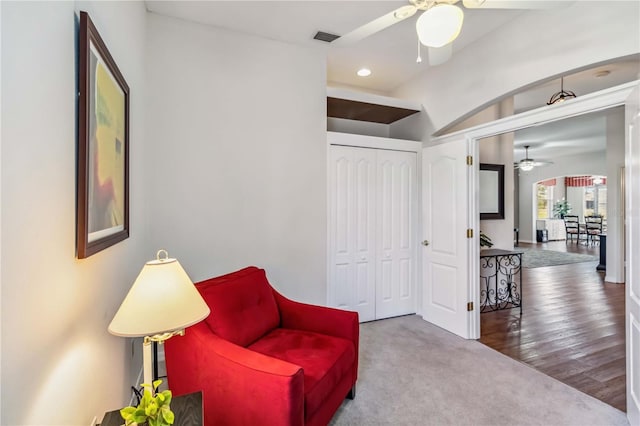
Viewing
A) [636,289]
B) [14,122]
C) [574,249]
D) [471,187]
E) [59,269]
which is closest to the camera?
[14,122]

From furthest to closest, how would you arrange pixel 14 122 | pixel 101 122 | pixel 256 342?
pixel 256 342, pixel 101 122, pixel 14 122

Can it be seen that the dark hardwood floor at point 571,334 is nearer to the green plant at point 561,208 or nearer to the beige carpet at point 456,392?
the beige carpet at point 456,392

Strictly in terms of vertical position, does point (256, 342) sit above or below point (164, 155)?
below

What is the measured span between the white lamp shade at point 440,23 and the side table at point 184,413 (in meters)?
2.05

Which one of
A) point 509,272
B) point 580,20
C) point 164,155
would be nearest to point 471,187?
point 580,20

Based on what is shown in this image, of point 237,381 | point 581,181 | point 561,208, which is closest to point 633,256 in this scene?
point 237,381

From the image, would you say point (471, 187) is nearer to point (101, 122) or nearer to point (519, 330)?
point (519, 330)

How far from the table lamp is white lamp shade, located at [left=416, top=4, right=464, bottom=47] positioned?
169 cm

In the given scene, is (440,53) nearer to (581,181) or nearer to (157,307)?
(157,307)

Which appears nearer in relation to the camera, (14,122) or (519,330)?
(14,122)

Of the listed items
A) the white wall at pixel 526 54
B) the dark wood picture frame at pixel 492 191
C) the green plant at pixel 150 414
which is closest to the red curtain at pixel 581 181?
the dark wood picture frame at pixel 492 191

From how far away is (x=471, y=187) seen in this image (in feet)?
10.8

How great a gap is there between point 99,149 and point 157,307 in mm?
751

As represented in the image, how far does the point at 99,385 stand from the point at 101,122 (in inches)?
47.0
